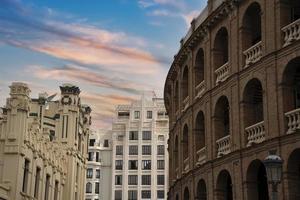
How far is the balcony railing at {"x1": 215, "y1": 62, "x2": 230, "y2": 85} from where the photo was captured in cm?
3338

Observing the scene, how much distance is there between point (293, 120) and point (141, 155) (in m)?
98.4

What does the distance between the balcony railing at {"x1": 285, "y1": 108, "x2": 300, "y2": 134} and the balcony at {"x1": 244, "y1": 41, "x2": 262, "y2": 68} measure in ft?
12.8

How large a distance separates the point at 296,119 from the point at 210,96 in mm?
8474

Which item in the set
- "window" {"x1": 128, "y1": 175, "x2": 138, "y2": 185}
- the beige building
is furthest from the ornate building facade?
"window" {"x1": 128, "y1": 175, "x2": 138, "y2": 185}

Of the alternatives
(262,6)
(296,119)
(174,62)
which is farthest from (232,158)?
(174,62)

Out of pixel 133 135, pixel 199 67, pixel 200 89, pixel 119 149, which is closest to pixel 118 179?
pixel 119 149

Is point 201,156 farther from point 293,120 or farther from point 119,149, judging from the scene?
point 119,149

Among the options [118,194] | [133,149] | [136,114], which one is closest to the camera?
[118,194]

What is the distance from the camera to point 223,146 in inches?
1303

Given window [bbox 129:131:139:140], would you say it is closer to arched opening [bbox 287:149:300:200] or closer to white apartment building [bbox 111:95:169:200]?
white apartment building [bbox 111:95:169:200]

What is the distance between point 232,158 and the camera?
3153 centimetres

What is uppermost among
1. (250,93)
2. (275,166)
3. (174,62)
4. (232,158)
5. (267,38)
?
(174,62)

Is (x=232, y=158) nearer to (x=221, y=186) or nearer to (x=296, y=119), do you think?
(x=221, y=186)

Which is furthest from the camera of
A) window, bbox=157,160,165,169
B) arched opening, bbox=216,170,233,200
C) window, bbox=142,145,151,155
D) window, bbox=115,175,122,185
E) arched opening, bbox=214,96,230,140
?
window, bbox=142,145,151,155
